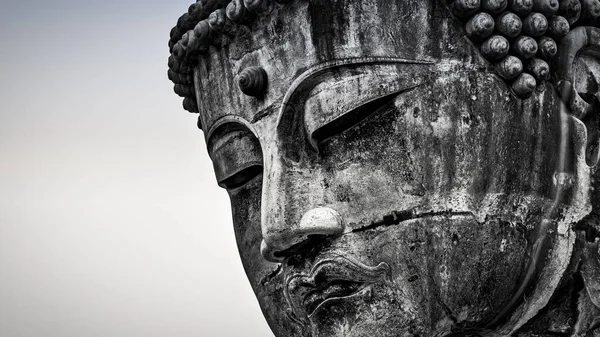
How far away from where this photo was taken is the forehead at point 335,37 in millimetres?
6008

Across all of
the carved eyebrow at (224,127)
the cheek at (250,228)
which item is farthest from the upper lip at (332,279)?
the carved eyebrow at (224,127)

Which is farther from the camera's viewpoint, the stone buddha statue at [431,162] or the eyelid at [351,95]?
the eyelid at [351,95]

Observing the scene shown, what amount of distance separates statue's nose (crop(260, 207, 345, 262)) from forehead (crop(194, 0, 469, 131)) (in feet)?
1.98

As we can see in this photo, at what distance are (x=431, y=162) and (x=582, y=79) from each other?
0.98 m

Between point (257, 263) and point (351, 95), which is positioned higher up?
point (351, 95)

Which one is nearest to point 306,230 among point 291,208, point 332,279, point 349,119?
point 291,208

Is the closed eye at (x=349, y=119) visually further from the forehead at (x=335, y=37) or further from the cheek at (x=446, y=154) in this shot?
the forehead at (x=335, y=37)

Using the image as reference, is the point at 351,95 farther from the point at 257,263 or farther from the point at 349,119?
the point at 257,263

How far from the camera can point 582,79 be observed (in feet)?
20.4

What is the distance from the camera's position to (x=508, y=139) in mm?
5926

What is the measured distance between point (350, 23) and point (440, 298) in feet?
4.68

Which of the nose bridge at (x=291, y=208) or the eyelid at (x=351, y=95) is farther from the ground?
the eyelid at (x=351, y=95)

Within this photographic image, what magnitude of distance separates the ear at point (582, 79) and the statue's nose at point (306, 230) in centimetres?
132

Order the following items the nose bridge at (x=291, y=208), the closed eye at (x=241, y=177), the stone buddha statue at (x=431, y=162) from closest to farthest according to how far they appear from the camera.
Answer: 1. the stone buddha statue at (x=431, y=162)
2. the nose bridge at (x=291, y=208)
3. the closed eye at (x=241, y=177)
